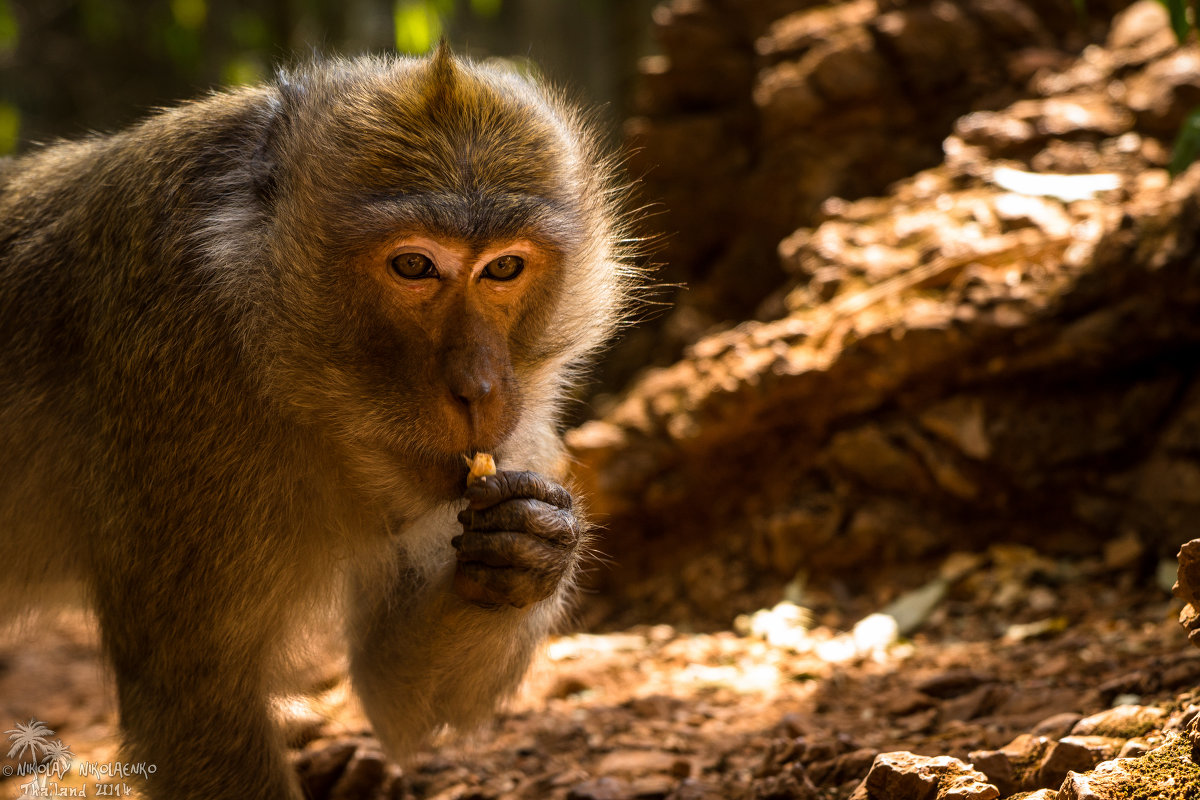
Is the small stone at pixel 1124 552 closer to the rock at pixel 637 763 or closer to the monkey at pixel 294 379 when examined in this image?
the rock at pixel 637 763

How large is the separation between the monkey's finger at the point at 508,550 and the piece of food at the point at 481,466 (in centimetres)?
18

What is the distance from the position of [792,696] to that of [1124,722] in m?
1.51

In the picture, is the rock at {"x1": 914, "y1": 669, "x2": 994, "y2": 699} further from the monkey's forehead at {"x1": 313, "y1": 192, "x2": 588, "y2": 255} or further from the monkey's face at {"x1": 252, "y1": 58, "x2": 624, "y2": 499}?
the monkey's forehead at {"x1": 313, "y1": 192, "x2": 588, "y2": 255}

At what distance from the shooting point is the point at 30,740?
13.0 ft

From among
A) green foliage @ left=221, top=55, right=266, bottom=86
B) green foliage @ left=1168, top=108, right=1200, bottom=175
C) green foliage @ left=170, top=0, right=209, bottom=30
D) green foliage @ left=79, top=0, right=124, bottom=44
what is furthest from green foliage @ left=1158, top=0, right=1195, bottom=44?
green foliage @ left=79, top=0, right=124, bottom=44

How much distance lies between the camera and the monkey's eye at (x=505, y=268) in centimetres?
290

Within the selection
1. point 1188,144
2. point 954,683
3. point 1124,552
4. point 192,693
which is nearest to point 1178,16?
point 1188,144

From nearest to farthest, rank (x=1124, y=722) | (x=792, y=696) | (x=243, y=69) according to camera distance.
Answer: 1. (x=1124, y=722)
2. (x=792, y=696)
3. (x=243, y=69)

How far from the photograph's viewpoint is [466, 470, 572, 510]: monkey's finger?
2.78m

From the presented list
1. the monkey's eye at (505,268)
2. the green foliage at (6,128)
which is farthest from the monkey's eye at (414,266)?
the green foliage at (6,128)

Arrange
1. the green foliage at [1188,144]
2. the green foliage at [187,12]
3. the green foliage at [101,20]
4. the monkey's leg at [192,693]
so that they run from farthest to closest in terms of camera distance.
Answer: the green foliage at [187,12]
the green foliage at [101,20]
the green foliage at [1188,144]
the monkey's leg at [192,693]

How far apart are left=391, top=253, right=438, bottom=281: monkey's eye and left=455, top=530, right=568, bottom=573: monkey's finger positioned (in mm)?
668

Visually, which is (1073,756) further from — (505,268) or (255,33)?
(255,33)

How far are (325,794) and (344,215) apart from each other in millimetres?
1920
